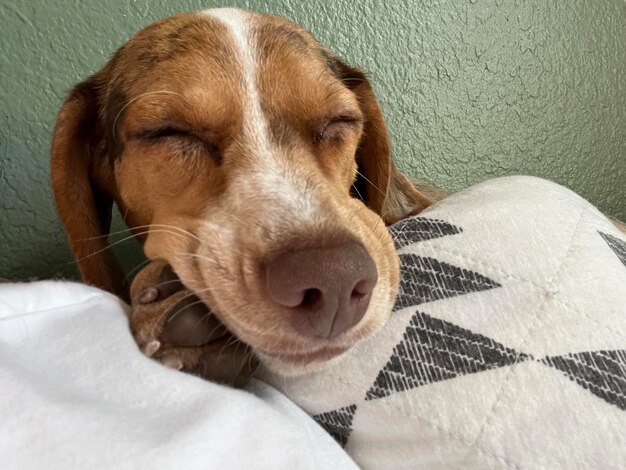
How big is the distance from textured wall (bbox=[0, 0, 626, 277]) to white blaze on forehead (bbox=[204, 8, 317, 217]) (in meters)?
0.59

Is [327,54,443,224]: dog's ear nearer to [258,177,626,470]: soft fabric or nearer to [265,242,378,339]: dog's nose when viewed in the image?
[258,177,626,470]: soft fabric

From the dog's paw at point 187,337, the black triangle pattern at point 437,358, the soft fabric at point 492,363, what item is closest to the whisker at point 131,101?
the dog's paw at point 187,337

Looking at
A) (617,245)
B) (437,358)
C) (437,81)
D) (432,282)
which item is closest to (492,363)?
(437,358)

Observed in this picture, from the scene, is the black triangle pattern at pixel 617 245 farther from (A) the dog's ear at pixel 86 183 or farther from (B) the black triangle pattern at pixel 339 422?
(A) the dog's ear at pixel 86 183

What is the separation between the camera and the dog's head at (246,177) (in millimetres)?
957

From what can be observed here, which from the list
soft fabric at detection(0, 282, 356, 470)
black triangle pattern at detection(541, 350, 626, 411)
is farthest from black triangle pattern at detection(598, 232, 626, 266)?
soft fabric at detection(0, 282, 356, 470)

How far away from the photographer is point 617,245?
121 cm

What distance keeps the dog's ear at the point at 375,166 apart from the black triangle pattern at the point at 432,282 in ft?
2.03

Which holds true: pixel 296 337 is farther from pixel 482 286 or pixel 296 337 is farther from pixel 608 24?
pixel 608 24

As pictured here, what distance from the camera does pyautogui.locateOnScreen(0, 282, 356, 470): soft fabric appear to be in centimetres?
70

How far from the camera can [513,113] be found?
292 centimetres

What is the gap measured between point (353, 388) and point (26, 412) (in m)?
0.49

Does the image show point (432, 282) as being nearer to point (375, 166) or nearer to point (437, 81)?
point (375, 166)

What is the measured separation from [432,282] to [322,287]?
0.27m
